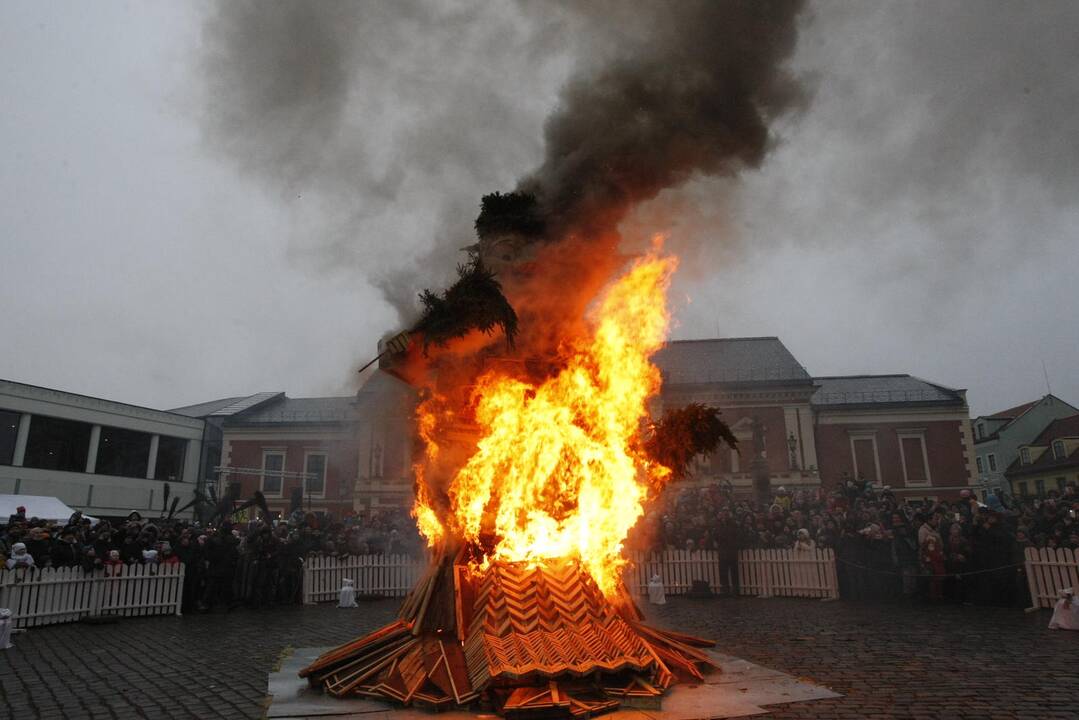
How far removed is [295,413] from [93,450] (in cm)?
1350

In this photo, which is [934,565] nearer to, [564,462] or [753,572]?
[753,572]

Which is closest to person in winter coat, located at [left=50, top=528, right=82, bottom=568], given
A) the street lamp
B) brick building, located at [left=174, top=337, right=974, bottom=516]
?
brick building, located at [left=174, top=337, right=974, bottom=516]

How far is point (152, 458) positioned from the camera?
40.5 m

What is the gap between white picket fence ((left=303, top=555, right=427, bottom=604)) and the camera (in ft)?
56.2

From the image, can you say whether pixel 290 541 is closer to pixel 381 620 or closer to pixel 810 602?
pixel 381 620

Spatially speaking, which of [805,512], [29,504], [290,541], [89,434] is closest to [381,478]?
[89,434]

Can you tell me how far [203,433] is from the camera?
146 feet

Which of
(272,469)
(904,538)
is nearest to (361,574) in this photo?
(904,538)

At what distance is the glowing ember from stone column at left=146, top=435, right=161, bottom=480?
3845cm

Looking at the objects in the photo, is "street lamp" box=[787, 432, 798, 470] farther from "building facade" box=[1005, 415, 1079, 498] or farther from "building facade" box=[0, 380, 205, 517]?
"building facade" box=[0, 380, 205, 517]

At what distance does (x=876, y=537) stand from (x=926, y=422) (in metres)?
29.2

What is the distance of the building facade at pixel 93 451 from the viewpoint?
33781 millimetres

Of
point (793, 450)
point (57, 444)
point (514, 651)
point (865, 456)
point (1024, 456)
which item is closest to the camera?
point (514, 651)

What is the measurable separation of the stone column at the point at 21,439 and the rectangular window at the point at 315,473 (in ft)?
50.1
